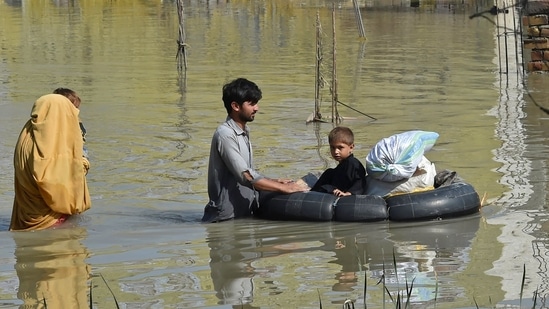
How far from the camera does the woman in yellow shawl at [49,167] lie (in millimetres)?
8883

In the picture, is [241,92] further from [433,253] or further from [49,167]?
[433,253]

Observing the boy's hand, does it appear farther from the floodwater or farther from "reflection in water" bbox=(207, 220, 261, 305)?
"reflection in water" bbox=(207, 220, 261, 305)

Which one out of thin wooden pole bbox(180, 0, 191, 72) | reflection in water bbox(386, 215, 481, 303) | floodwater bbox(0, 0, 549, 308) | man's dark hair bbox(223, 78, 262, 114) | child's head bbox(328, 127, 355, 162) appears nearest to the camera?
reflection in water bbox(386, 215, 481, 303)

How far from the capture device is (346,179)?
362 inches

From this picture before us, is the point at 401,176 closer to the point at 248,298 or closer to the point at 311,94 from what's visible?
the point at 248,298

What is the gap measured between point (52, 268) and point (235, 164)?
1.74 m

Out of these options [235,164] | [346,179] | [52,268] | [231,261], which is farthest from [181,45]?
[52,268]

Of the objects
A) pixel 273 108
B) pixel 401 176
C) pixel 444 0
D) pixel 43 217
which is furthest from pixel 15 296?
pixel 444 0

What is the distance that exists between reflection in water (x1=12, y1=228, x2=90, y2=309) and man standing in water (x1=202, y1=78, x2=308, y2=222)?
112 centimetres

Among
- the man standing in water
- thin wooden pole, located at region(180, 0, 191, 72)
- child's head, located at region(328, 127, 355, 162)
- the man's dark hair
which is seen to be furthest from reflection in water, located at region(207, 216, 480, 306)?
thin wooden pole, located at region(180, 0, 191, 72)

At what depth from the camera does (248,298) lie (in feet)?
21.8

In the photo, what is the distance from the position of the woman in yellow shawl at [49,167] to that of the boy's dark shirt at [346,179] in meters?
1.93

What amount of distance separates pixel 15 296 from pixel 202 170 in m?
5.90

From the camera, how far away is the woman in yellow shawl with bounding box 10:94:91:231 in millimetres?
8883
